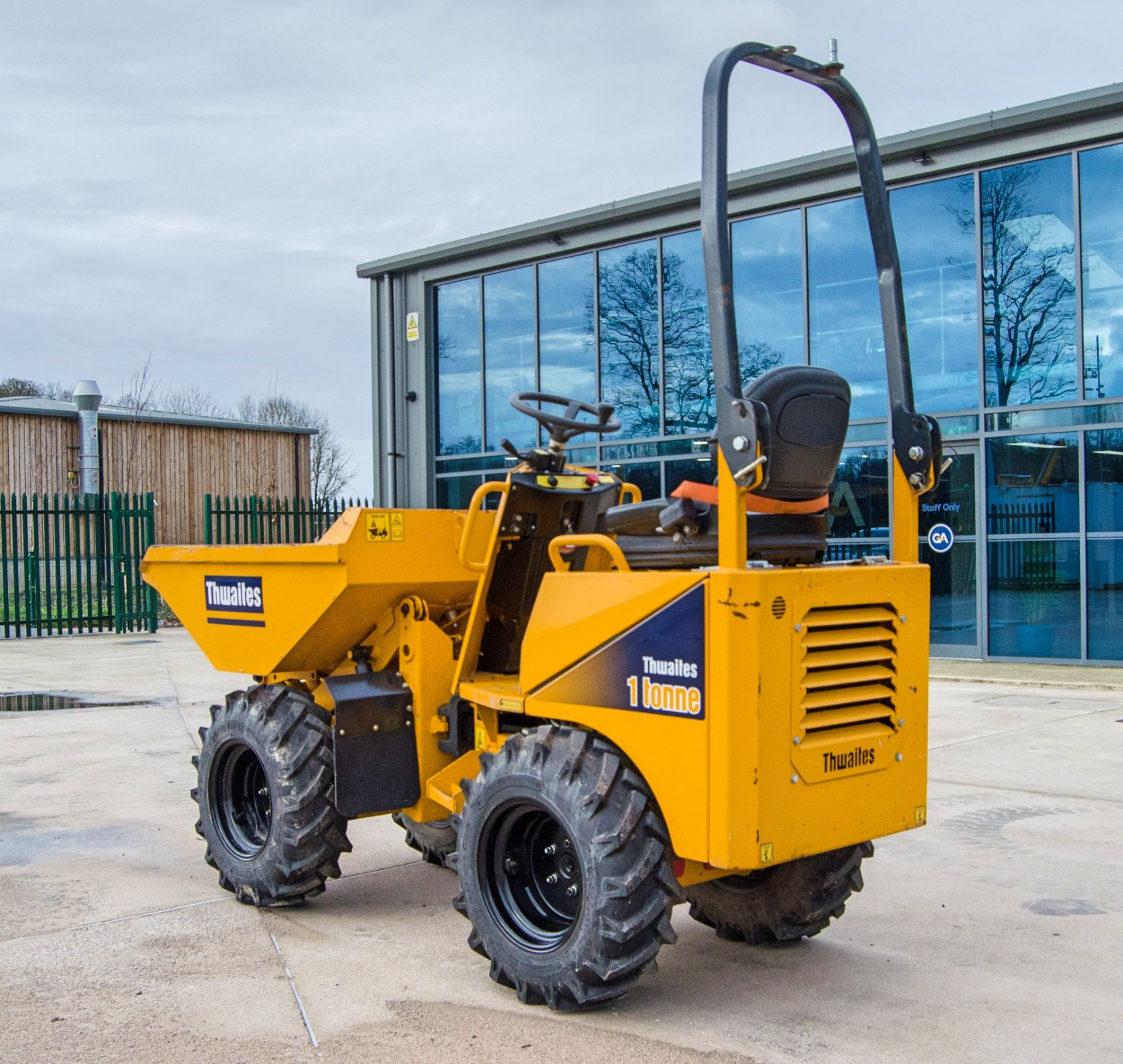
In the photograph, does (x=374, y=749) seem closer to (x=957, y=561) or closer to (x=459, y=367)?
(x=957, y=561)

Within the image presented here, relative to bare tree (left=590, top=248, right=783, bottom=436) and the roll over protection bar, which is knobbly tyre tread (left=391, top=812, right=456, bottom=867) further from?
bare tree (left=590, top=248, right=783, bottom=436)

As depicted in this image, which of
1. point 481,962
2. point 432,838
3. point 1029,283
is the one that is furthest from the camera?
point 1029,283

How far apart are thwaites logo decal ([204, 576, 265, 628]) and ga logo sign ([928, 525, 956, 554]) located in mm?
10639

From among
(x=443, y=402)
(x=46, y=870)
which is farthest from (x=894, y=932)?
(x=443, y=402)

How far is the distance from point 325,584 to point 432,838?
1.53 m

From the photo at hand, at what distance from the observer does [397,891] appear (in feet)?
17.0

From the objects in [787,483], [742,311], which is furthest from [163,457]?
[787,483]

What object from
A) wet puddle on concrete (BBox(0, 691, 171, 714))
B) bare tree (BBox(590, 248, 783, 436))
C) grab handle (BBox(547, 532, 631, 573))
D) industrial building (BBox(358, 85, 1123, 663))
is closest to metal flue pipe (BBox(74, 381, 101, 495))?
industrial building (BBox(358, 85, 1123, 663))

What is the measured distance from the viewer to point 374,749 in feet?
15.4

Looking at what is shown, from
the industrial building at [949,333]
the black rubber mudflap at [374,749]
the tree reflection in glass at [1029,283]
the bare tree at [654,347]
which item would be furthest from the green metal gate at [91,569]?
the black rubber mudflap at [374,749]

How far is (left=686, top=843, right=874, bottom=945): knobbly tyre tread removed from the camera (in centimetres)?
419

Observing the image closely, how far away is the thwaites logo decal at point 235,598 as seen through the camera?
199 inches

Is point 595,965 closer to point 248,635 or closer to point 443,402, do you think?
point 248,635

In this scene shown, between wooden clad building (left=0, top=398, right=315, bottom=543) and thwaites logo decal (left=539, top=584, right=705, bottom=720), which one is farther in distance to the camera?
wooden clad building (left=0, top=398, right=315, bottom=543)
